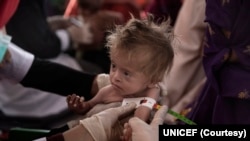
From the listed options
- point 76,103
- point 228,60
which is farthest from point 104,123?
point 228,60

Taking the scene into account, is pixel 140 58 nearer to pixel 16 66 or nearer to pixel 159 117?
pixel 159 117

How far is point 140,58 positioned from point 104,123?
5.1 inches

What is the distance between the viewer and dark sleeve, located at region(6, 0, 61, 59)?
51.8 inches

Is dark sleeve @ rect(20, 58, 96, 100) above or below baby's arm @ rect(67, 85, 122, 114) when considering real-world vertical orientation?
above

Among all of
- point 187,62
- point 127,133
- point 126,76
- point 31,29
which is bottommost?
point 127,133

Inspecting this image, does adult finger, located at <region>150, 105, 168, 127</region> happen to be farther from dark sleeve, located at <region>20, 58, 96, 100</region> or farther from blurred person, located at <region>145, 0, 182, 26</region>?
blurred person, located at <region>145, 0, 182, 26</region>

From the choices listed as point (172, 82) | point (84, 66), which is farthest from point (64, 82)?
point (84, 66)

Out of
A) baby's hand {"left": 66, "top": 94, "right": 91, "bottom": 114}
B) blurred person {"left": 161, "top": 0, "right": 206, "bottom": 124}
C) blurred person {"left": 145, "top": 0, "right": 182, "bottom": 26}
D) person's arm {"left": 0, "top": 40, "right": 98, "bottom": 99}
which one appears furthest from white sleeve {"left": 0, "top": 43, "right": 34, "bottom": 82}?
blurred person {"left": 145, "top": 0, "right": 182, "bottom": 26}

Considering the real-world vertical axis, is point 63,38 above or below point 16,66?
above

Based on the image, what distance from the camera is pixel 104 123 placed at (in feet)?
2.52

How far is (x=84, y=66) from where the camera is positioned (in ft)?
5.24

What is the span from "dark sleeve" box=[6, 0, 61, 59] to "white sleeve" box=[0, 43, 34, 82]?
28 cm

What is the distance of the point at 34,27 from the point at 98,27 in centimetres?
44

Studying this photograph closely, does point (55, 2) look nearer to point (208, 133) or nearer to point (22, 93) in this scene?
point (22, 93)
